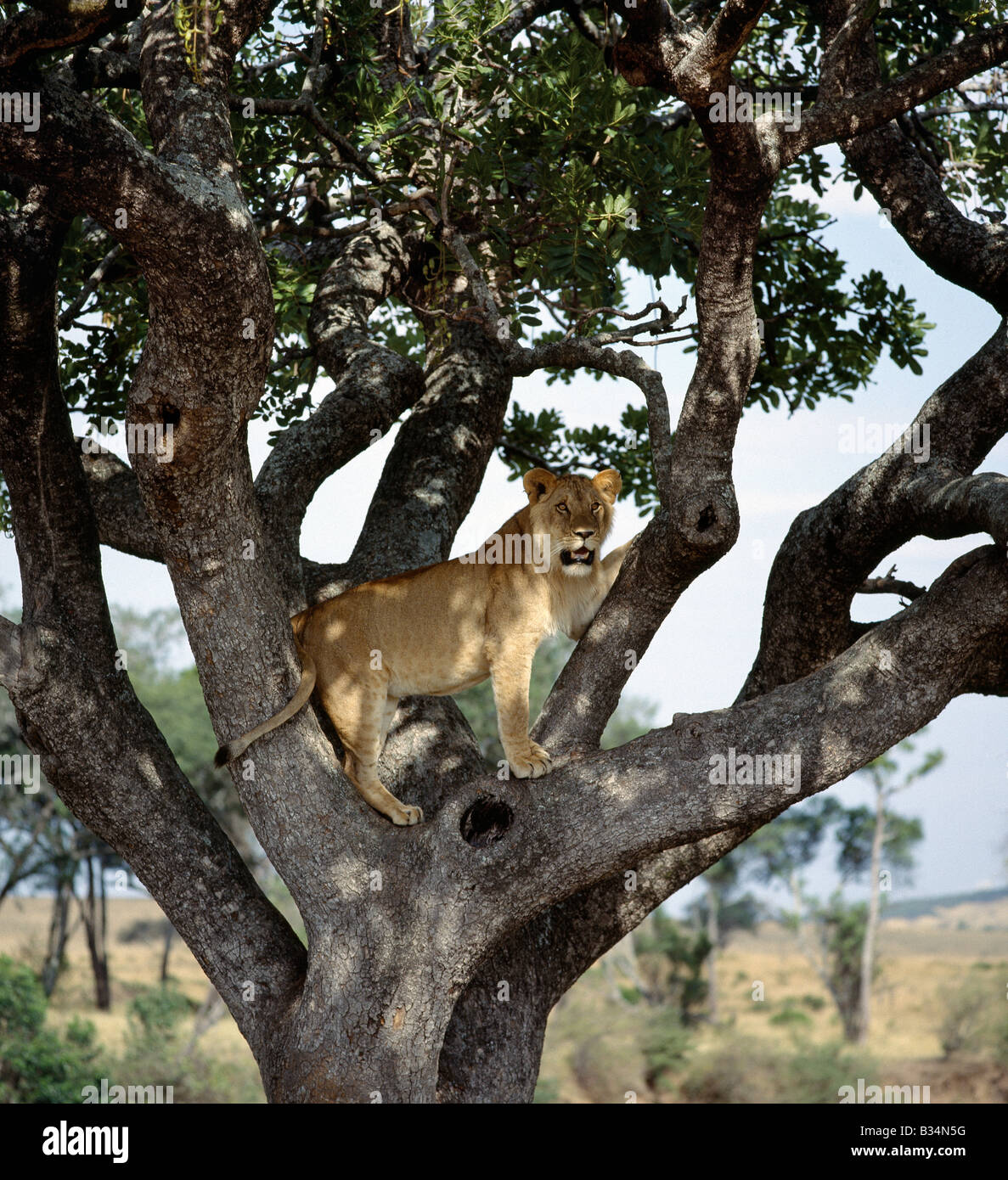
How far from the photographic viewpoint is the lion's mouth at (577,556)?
5270mm

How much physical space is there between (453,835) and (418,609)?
1064 mm

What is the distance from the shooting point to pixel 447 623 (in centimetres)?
532

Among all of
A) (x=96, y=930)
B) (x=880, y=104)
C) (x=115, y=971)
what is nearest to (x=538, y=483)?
(x=880, y=104)

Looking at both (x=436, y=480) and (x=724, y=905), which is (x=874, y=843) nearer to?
(x=724, y=905)

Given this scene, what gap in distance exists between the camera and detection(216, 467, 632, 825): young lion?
17.4 ft

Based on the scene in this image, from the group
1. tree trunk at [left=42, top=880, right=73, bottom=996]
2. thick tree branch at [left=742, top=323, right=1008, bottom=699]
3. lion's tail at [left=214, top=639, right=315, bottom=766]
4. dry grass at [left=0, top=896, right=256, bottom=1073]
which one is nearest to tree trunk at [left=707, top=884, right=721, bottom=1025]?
dry grass at [left=0, top=896, right=256, bottom=1073]

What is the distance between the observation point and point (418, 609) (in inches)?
210

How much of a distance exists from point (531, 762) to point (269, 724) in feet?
3.51

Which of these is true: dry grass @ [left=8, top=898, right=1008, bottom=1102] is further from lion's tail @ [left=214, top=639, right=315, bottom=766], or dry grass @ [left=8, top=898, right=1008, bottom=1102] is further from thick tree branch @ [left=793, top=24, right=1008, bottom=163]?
thick tree branch @ [left=793, top=24, right=1008, bottom=163]

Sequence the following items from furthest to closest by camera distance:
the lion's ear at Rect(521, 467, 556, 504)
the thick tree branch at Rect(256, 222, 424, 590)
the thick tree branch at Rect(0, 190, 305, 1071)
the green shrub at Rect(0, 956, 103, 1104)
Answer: the green shrub at Rect(0, 956, 103, 1104) < the thick tree branch at Rect(256, 222, 424, 590) < the lion's ear at Rect(521, 467, 556, 504) < the thick tree branch at Rect(0, 190, 305, 1071)

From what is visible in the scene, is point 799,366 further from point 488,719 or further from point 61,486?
point 488,719

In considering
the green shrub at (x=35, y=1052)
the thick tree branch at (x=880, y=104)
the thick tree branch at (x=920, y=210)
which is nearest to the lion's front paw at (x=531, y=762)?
the thick tree branch at (x=880, y=104)

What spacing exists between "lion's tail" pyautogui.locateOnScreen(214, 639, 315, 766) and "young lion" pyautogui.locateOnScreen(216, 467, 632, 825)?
22 cm

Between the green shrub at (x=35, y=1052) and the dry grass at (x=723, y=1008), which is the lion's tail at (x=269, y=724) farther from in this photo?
the green shrub at (x=35, y=1052)
